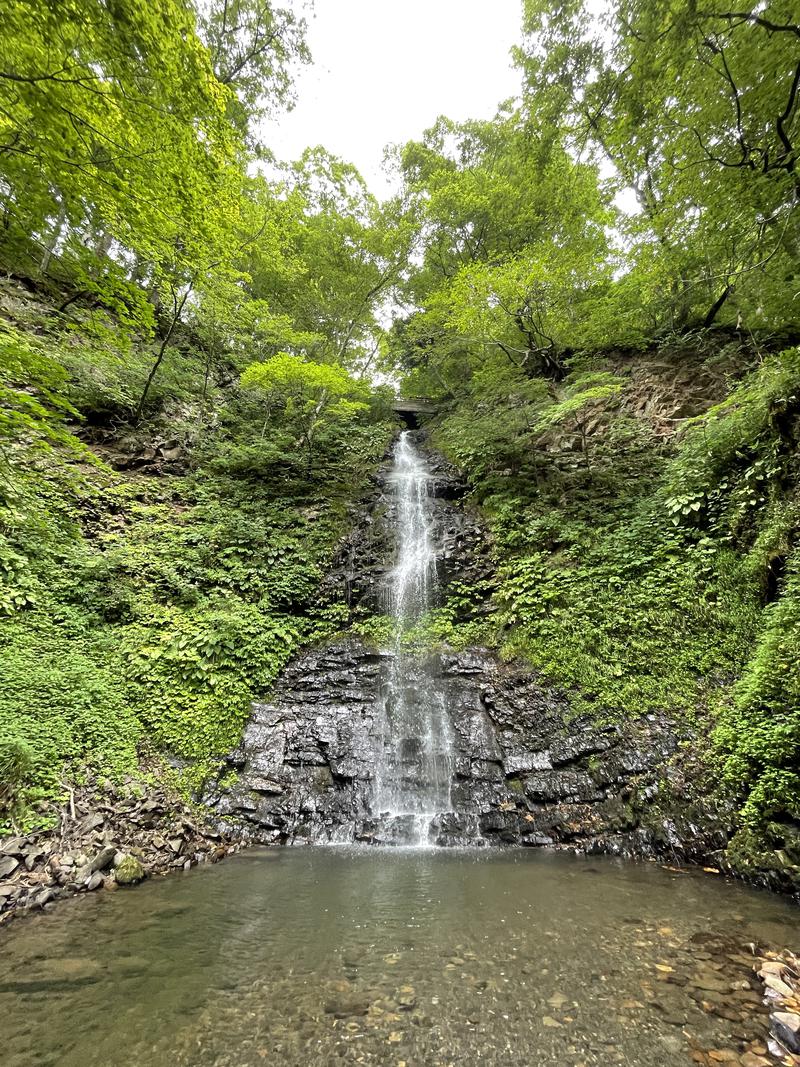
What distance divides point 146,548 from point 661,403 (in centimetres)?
1336

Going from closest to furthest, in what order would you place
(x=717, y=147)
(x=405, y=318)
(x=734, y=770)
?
(x=734, y=770)
(x=717, y=147)
(x=405, y=318)

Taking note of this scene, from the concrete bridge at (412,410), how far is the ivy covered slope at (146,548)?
621 centimetres

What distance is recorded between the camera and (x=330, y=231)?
15586 mm

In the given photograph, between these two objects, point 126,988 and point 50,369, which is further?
point 50,369

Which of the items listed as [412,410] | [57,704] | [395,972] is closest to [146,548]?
[57,704]

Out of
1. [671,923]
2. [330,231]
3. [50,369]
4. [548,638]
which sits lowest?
[671,923]

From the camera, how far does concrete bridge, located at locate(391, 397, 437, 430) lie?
816 inches

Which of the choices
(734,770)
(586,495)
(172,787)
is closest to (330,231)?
(586,495)

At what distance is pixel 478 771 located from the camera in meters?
6.66

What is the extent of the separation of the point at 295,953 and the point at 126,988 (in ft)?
3.56

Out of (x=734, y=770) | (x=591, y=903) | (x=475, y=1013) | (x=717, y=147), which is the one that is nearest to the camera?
(x=475, y=1013)

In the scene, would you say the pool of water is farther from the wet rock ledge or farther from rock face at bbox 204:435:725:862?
rock face at bbox 204:435:725:862

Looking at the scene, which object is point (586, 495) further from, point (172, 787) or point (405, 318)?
point (405, 318)

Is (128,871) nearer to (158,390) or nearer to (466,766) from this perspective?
(466,766)
